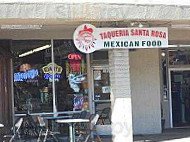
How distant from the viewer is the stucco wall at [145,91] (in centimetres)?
1441

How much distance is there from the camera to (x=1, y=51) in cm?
1287

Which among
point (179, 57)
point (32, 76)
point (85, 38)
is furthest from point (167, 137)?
point (85, 38)

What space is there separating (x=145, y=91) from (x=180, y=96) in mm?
2075

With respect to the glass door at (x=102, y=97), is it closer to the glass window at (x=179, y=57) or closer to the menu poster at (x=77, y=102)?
the menu poster at (x=77, y=102)

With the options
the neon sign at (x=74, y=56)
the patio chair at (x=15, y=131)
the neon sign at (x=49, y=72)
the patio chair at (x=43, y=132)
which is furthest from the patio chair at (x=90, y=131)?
the neon sign at (x=74, y=56)

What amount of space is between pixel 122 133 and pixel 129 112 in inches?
21.3

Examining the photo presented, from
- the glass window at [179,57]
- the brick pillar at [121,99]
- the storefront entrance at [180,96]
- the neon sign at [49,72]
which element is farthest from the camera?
the storefront entrance at [180,96]

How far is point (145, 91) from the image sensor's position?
47.7ft

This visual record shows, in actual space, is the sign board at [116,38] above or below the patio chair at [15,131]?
above

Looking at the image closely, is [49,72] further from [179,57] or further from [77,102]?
[179,57]

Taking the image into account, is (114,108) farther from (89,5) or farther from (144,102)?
(144,102)

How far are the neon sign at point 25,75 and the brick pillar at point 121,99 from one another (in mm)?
3500

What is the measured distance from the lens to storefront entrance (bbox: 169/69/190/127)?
15852mm

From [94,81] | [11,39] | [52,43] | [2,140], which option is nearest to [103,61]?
[94,81]
